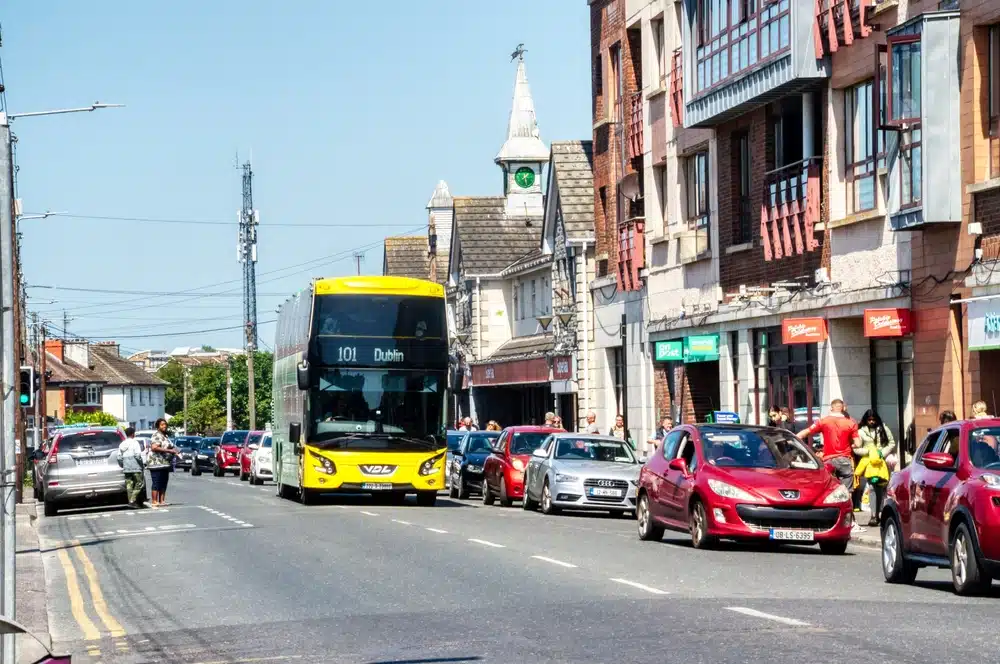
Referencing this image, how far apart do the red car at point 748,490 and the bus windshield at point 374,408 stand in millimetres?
10611

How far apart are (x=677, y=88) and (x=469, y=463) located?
9.33 m

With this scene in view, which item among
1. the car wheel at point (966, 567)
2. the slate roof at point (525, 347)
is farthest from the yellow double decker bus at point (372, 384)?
the slate roof at point (525, 347)

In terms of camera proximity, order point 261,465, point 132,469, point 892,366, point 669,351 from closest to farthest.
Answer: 1. point 892,366
2. point 132,469
3. point 669,351
4. point 261,465

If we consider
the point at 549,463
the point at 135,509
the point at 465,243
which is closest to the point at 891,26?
the point at 549,463

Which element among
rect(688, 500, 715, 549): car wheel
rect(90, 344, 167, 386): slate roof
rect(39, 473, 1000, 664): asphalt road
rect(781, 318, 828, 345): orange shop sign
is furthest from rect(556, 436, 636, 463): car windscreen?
rect(90, 344, 167, 386): slate roof

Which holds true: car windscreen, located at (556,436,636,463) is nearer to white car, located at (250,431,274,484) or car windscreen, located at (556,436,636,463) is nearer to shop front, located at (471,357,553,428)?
white car, located at (250,431,274,484)

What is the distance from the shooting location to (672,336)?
4059cm

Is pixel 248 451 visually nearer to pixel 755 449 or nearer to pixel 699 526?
pixel 755 449

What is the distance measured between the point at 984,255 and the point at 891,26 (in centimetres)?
472

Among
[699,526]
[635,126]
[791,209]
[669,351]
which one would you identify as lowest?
[699,526]

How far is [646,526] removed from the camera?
22.9 metres

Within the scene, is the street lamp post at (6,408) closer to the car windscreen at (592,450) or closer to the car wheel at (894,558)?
the car wheel at (894,558)

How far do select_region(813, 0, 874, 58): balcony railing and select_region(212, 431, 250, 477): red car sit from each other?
4215 centimetres

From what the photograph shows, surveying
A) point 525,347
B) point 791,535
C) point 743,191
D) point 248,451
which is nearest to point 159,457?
point 743,191
